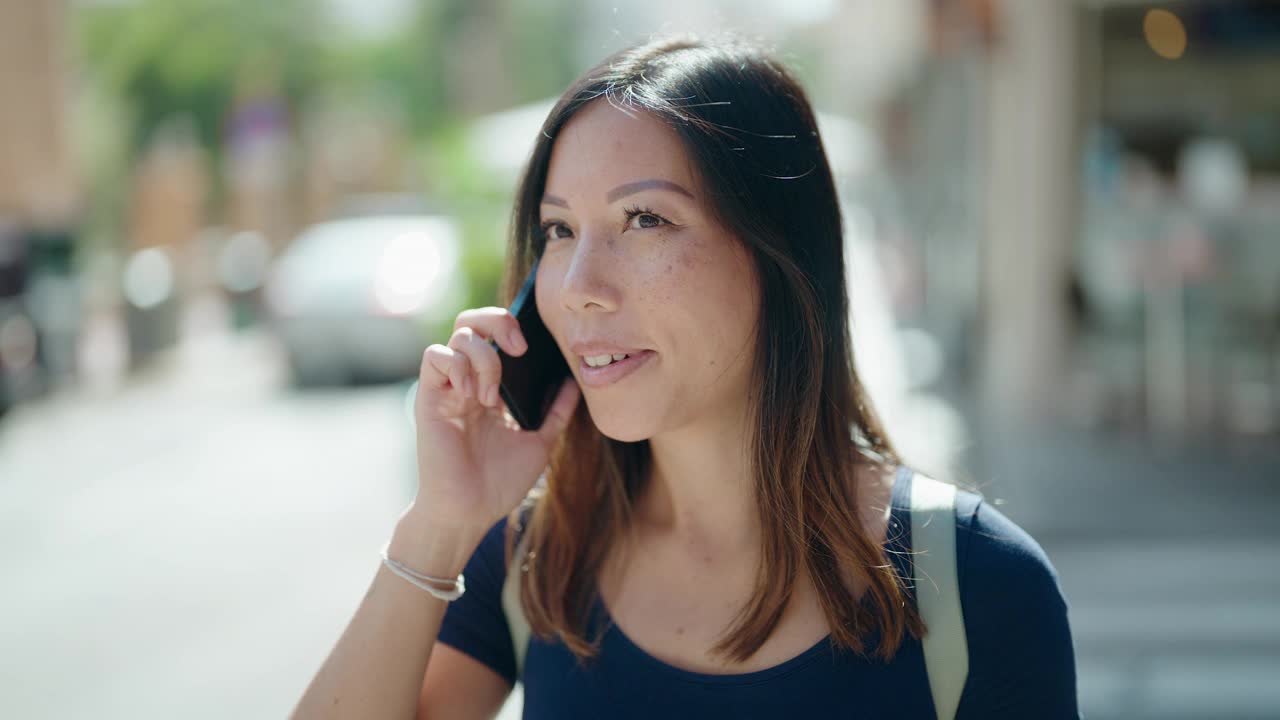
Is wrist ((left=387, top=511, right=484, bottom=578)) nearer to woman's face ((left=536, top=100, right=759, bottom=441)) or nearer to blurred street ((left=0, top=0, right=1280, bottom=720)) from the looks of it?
woman's face ((left=536, top=100, right=759, bottom=441))

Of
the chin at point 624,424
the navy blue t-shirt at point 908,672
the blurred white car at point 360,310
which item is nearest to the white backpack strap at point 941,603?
the navy blue t-shirt at point 908,672

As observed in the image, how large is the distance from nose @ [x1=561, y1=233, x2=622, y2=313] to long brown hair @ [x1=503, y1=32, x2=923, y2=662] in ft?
0.57

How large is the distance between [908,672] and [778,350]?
20.0 inches

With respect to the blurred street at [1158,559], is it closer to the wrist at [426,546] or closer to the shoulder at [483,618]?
the shoulder at [483,618]

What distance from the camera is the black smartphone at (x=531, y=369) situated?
194 cm

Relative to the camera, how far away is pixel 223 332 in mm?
18938

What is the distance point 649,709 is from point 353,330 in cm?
1158

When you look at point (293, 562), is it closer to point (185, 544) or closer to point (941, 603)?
point (185, 544)

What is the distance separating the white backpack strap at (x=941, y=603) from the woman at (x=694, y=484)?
0.02 metres

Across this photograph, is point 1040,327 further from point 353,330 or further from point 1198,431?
point 353,330

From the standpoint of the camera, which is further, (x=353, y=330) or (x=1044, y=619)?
(x=353, y=330)

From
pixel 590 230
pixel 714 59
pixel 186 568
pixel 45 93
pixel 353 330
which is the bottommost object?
pixel 186 568

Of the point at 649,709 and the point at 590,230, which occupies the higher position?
the point at 590,230

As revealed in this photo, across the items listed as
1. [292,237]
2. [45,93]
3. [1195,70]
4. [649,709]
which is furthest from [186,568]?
[292,237]
